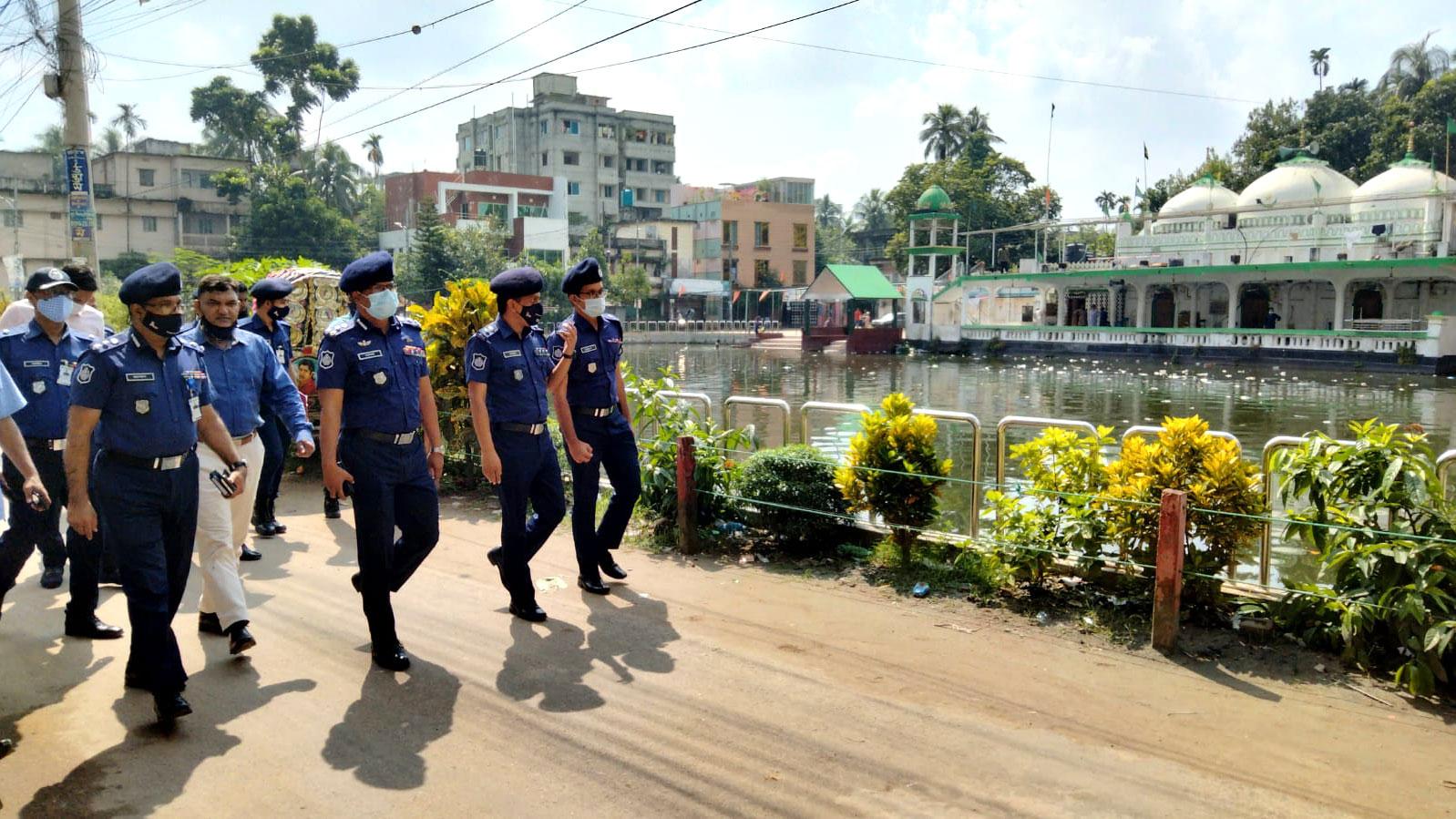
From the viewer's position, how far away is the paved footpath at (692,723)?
3463 millimetres

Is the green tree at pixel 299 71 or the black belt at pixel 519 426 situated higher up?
the green tree at pixel 299 71

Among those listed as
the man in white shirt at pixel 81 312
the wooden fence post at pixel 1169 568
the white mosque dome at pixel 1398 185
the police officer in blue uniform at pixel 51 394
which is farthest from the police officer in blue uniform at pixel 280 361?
the white mosque dome at pixel 1398 185

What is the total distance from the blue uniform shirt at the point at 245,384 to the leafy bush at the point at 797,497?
281 cm

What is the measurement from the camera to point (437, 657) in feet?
15.8

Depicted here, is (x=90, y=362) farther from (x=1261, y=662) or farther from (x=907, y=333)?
(x=907, y=333)

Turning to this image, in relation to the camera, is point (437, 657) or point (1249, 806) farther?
point (437, 657)

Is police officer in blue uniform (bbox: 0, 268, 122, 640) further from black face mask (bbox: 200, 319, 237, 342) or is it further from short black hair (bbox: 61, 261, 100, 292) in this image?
black face mask (bbox: 200, 319, 237, 342)

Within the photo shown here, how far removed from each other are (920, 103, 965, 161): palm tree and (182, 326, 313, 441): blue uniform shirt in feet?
237

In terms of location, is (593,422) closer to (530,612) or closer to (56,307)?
(530,612)

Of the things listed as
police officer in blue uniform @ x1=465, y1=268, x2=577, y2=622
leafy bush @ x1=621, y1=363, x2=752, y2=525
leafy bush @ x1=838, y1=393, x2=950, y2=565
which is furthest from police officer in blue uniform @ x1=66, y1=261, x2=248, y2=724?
leafy bush @ x1=838, y1=393, x2=950, y2=565

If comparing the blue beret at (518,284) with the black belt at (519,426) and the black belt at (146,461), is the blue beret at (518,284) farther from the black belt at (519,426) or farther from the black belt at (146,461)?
the black belt at (146,461)

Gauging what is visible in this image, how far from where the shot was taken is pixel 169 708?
3943mm

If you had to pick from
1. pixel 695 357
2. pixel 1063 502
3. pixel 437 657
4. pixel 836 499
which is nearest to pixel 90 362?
pixel 437 657

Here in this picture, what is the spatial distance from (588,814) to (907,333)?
4914 cm
